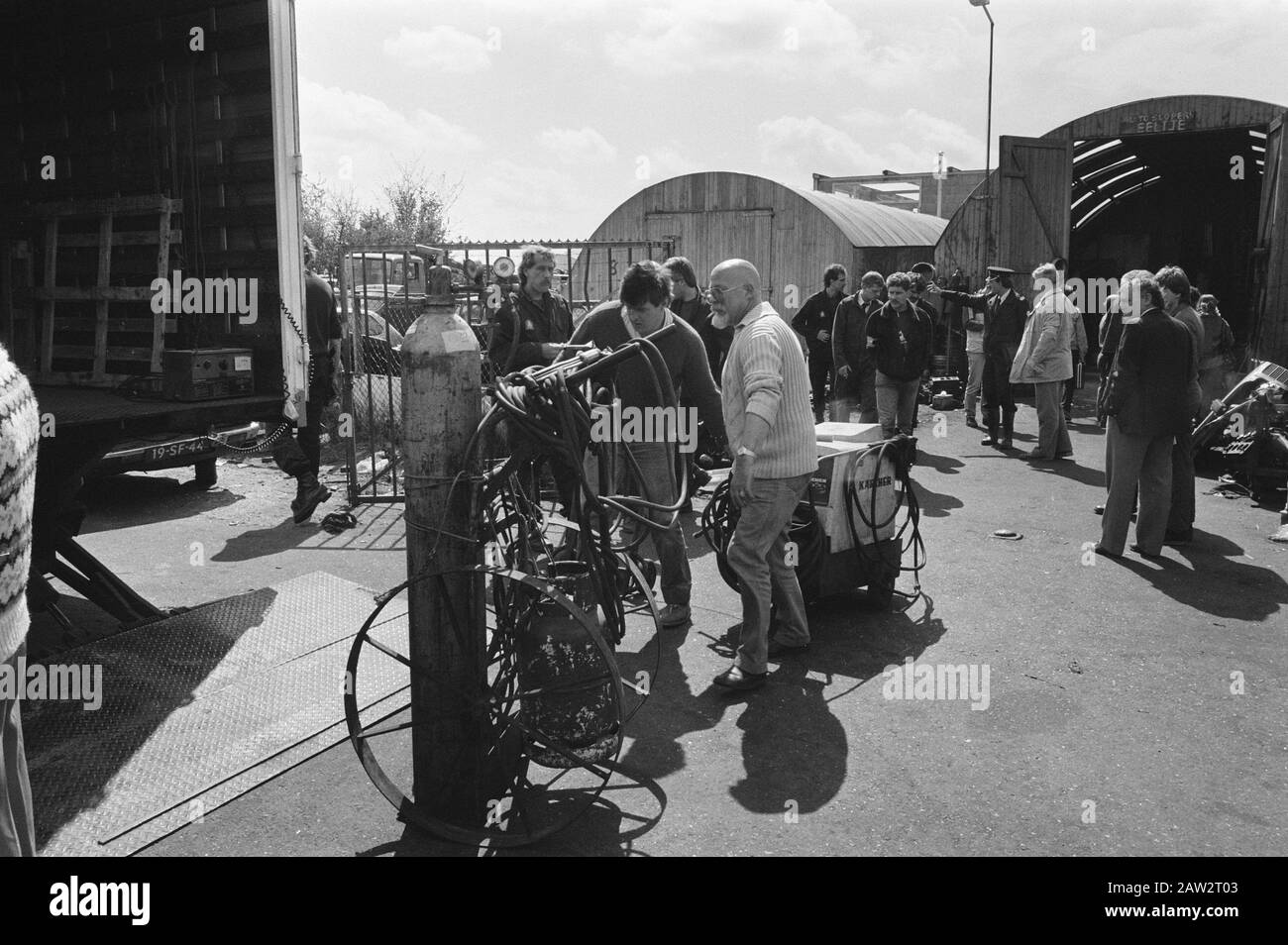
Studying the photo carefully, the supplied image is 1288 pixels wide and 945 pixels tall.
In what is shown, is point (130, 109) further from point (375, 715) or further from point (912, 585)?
point (912, 585)

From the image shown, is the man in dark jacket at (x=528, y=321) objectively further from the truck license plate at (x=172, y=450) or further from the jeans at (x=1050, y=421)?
the jeans at (x=1050, y=421)

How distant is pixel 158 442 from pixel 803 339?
7.11 meters

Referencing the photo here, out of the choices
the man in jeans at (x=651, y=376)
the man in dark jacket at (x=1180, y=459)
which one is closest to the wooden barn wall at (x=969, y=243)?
the man in dark jacket at (x=1180, y=459)

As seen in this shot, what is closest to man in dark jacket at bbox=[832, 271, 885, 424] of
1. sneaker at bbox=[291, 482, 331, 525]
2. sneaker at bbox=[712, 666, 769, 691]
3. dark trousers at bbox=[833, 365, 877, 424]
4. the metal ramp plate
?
dark trousers at bbox=[833, 365, 877, 424]

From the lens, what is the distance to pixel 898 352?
10695 millimetres

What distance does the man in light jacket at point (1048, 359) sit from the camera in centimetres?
1145

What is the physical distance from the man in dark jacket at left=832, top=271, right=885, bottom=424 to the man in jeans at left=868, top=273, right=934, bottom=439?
30cm

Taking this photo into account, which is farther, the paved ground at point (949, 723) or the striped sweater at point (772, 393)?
the striped sweater at point (772, 393)

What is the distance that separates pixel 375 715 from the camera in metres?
4.89

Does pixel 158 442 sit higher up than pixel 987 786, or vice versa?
pixel 158 442

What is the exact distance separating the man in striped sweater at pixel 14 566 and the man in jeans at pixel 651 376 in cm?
409

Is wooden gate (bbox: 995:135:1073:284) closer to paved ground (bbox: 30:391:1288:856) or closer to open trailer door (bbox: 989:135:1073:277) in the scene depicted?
open trailer door (bbox: 989:135:1073:277)

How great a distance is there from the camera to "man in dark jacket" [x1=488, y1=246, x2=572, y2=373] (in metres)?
7.86
